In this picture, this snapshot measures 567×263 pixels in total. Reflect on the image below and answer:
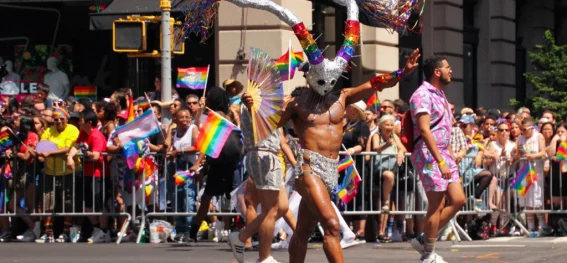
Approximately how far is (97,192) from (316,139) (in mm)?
6510

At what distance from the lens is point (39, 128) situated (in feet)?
56.1

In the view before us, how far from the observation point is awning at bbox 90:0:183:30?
19.7 metres

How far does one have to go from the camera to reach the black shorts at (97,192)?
54.4ft

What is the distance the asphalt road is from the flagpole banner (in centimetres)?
234

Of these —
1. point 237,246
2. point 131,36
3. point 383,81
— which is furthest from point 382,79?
point 131,36

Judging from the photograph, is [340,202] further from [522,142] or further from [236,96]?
[522,142]

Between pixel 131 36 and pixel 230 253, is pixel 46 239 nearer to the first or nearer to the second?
pixel 131 36

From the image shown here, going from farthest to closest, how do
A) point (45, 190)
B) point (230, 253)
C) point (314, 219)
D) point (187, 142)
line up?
point (45, 190) → point (187, 142) → point (230, 253) → point (314, 219)

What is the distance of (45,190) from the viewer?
16766 millimetres

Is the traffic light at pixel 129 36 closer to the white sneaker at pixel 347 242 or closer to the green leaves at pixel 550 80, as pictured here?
the white sneaker at pixel 347 242

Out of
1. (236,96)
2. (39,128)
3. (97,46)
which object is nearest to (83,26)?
(97,46)

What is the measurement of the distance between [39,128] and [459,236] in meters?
5.42

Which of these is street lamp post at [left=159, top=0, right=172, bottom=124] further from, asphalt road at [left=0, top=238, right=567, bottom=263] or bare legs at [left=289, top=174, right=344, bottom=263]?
bare legs at [left=289, top=174, right=344, bottom=263]

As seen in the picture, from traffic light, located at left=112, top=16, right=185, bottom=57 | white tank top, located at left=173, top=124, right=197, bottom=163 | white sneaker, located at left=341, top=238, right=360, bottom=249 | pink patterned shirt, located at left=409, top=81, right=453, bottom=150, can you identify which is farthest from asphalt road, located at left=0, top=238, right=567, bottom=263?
traffic light, located at left=112, top=16, right=185, bottom=57
